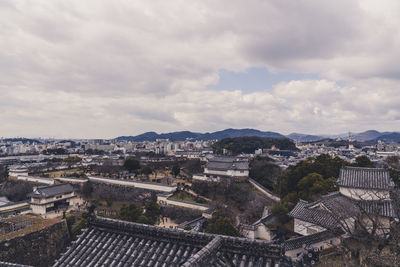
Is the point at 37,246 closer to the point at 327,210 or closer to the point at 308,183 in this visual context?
the point at 327,210

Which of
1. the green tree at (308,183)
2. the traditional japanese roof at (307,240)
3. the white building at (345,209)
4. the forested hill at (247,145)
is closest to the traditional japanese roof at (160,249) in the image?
the white building at (345,209)

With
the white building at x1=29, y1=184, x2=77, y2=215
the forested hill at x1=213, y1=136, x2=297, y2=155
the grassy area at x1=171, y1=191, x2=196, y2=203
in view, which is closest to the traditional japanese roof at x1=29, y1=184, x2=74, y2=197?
the white building at x1=29, y1=184, x2=77, y2=215

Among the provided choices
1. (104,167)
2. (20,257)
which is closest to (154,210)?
(20,257)

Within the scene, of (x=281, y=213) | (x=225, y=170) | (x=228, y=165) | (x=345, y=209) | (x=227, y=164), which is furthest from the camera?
(x=227, y=164)

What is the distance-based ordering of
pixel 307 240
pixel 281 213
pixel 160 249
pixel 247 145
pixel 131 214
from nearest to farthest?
pixel 160 249
pixel 307 240
pixel 281 213
pixel 131 214
pixel 247 145

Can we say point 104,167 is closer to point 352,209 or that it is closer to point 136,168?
point 136,168

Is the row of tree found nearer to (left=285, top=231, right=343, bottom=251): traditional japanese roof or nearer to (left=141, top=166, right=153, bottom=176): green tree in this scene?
(left=285, top=231, right=343, bottom=251): traditional japanese roof

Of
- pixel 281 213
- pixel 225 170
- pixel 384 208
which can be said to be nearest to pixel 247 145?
pixel 225 170
